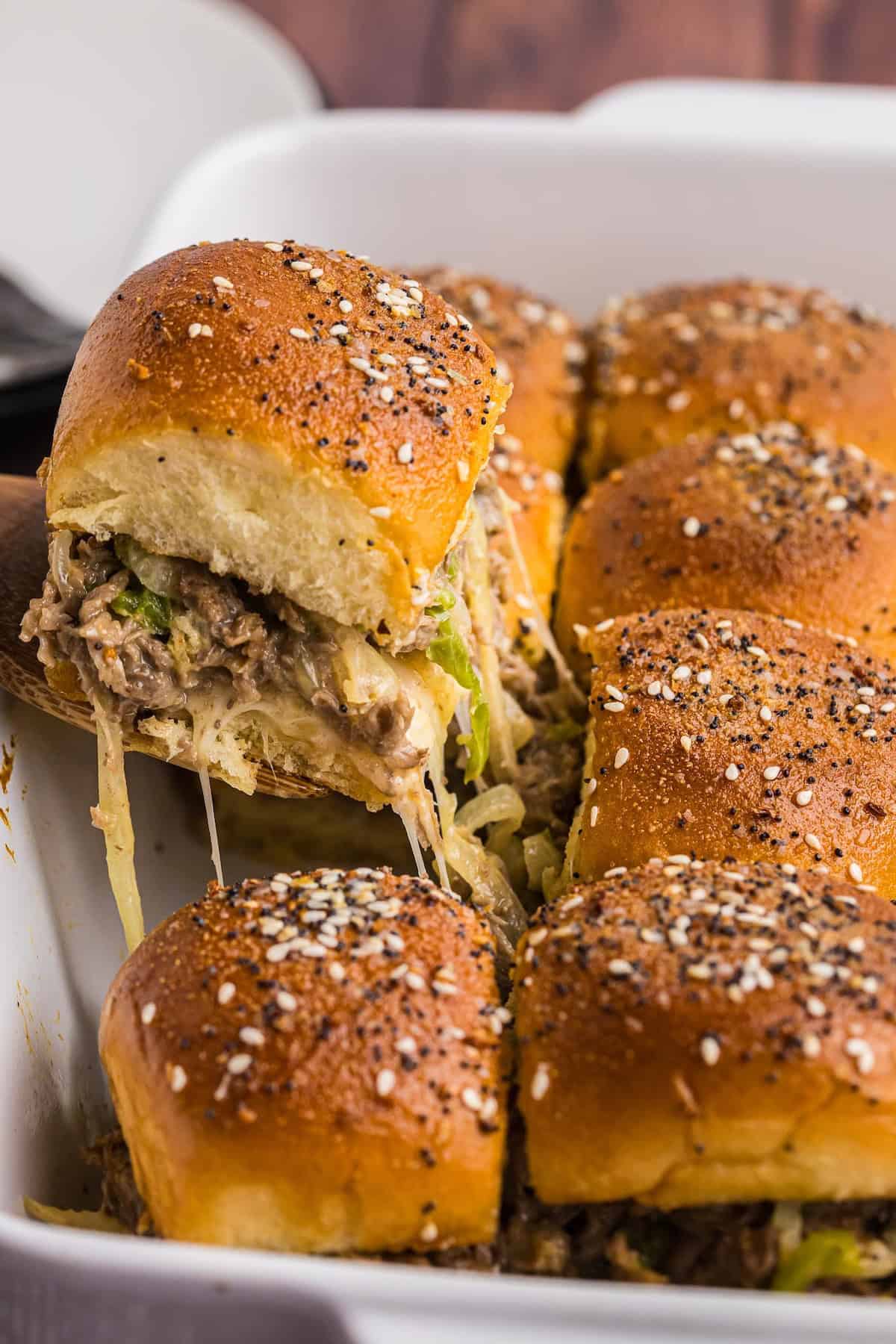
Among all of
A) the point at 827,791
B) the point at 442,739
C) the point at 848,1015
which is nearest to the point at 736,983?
the point at 848,1015

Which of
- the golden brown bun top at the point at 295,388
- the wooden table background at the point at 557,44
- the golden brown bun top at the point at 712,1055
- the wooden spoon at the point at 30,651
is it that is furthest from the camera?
the wooden table background at the point at 557,44

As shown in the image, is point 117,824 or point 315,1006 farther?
point 117,824

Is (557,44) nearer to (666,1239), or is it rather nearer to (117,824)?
(117,824)

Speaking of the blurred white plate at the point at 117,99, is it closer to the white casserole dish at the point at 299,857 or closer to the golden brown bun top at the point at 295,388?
the white casserole dish at the point at 299,857

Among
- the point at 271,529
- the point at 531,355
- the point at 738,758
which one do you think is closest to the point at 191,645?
the point at 271,529

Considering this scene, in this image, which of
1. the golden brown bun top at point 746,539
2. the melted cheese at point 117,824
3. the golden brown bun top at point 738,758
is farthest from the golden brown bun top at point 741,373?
the melted cheese at point 117,824

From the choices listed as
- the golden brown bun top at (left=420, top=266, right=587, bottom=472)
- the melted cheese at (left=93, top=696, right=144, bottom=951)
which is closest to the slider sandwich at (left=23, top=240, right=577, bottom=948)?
the melted cheese at (left=93, top=696, right=144, bottom=951)
